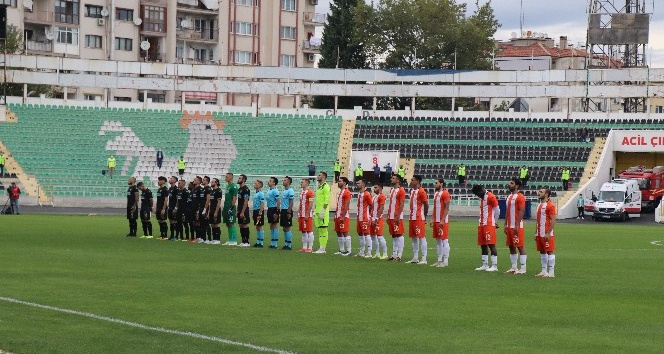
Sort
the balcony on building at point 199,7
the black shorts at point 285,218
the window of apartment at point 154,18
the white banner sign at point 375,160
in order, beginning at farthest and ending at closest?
the balcony on building at point 199,7
the window of apartment at point 154,18
the white banner sign at point 375,160
the black shorts at point 285,218

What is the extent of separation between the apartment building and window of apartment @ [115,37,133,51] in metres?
0.08

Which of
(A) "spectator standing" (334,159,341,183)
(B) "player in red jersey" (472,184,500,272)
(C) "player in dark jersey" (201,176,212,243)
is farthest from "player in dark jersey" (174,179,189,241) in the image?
(A) "spectator standing" (334,159,341,183)

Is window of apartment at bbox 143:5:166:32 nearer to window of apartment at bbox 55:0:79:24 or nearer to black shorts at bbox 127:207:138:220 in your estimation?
window of apartment at bbox 55:0:79:24

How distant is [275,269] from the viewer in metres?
25.8

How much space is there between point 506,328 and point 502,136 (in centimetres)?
6210

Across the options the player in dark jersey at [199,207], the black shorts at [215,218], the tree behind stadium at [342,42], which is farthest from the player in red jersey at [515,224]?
the tree behind stadium at [342,42]

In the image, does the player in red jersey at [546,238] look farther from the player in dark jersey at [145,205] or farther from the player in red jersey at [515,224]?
the player in dark jersey at [145,205]

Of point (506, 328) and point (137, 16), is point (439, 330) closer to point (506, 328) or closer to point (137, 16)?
point (506, 328)

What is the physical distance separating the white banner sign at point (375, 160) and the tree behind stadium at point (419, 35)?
33.2 metres

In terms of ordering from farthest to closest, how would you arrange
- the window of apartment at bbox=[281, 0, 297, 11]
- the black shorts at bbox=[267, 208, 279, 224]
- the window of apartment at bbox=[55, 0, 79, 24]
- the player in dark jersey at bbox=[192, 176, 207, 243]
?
1. the window of apartment at bbox=[281, 0, 297, 11]
2. the window of apartment at bbox=[55, 0, 79, 24]
3. the player in dark jersey at bbox=[192, 176, 207, 243]
4. the black shorts at bbox=[267, 208, 279, 224]

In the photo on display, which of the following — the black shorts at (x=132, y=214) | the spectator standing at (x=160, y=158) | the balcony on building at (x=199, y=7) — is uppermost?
the balcony on building at (x=199, y=7)

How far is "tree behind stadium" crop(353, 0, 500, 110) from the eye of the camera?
108 meters

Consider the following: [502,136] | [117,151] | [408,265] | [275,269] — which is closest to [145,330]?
[275,269]

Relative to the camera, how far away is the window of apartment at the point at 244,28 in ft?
364
